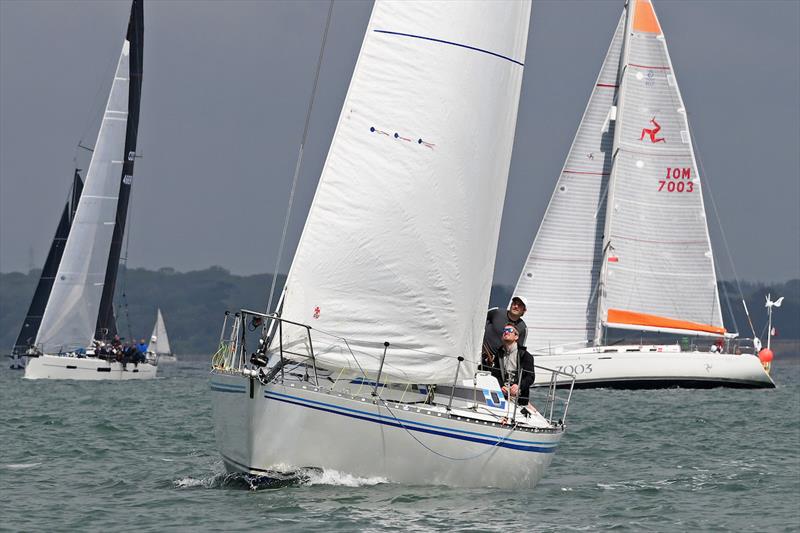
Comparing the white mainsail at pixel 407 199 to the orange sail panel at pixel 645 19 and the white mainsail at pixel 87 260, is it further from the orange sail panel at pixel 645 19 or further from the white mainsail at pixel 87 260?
the white mainsail at pixel 87 260

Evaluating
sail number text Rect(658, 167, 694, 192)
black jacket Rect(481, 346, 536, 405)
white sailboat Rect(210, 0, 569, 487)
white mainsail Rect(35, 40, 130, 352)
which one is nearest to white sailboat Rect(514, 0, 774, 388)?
sail number text Rect(658, 167, 694, 192)

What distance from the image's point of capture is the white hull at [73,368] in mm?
48000

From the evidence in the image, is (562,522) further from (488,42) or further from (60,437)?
(60,437)

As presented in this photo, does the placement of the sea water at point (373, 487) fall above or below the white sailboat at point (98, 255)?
below

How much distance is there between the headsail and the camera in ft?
132

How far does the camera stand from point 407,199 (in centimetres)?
1452

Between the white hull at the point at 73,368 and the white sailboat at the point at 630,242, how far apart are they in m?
17.2

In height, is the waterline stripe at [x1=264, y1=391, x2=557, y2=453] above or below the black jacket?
below

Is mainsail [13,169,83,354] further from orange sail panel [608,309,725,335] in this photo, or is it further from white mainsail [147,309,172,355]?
white mainsail [147,309,172,355]

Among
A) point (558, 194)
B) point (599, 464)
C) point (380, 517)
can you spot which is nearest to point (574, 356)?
point (558, 194)

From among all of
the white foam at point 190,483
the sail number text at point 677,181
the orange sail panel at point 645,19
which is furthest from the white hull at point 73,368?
the white foam at point 190,483

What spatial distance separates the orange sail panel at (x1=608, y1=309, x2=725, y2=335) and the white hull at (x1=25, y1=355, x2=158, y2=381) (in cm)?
1899

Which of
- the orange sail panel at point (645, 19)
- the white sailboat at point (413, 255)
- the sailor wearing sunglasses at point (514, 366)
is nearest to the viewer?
the white sailboat at point (413, 255)

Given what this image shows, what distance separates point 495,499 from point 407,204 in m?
3.27
